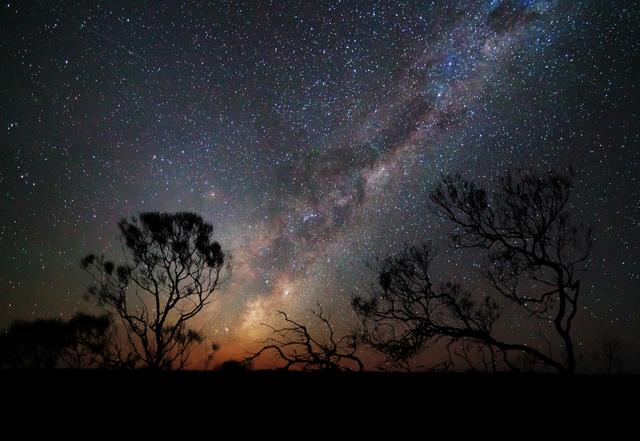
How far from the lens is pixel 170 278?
687 inches

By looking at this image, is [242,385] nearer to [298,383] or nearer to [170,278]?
[298,383]

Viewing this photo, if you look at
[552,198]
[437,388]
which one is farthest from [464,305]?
[437,388]

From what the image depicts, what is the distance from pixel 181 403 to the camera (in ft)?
12.4

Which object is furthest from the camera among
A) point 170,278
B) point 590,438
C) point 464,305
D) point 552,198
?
point 170,278

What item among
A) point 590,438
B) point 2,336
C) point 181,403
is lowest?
point 590,438

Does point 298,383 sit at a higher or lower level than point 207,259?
lower

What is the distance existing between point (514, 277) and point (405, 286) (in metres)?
3.73

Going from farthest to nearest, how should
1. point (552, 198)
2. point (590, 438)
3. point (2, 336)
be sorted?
1. point (2, 336)
2. point (552, 198)
3. point (590, 438)

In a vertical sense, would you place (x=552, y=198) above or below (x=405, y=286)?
above

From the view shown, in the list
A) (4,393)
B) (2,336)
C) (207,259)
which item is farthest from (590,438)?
(2,336)

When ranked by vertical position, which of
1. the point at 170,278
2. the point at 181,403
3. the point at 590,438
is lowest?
the point at 590,438

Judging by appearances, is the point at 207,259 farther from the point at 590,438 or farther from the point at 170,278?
the point at 590,438

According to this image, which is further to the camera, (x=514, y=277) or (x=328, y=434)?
(x=514, y=277)

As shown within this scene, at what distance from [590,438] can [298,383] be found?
10.6 feet
